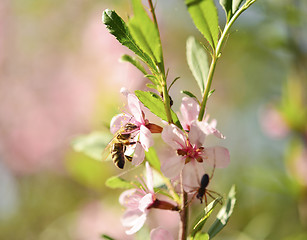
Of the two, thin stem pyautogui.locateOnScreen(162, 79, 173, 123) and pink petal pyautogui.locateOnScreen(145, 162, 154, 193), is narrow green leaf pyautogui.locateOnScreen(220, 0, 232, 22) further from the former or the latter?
pink petal pyautogui.locateOnScreen(145, 162, 154, 193)

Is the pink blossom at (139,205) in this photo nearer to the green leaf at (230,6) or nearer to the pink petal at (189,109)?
the pink petal at (189,109)

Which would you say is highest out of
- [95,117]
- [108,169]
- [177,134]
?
[177,134]

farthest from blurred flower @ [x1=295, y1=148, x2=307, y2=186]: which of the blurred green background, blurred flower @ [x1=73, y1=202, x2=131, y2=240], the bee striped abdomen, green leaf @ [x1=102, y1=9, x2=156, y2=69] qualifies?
green leaf @ [x1=102, y1=9, x2=156, y2=69]

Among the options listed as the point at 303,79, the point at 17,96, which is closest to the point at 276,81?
the point at 303,79

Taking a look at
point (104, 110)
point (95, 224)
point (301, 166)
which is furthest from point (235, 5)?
point (95, 224)

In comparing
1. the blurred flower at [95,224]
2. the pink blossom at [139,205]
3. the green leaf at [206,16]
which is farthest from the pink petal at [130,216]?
the blurred flower at [95,224]

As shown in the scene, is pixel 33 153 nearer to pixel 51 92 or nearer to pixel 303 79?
pixel 51 92

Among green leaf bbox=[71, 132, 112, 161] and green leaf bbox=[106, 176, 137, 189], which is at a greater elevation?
green leaf bbox=[71, 132, 112, 161]
